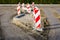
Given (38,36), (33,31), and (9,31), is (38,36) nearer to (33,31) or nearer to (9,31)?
(33,31)

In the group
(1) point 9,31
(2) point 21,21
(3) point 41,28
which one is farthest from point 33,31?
(2) point 21,21

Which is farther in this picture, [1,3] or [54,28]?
[1,3]

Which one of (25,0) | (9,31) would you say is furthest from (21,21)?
(25,0)

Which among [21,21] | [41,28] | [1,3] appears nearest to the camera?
[41,28]

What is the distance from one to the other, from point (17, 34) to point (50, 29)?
194 cm

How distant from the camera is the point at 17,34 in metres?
9.46

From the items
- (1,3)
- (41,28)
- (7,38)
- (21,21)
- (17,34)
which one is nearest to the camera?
(7,38)

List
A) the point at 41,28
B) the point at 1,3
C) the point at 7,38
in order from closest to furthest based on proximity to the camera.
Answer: the point at 7,38 → the point at 41,28 → the point at 1,3

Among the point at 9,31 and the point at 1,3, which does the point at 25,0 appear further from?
the point at 9,31

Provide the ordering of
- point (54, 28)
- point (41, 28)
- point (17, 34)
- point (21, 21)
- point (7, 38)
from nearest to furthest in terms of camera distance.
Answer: point (7, 38), point (17, 34), point (41, 28), point (54, 28), point (21, 21)

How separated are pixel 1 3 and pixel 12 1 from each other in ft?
3.87

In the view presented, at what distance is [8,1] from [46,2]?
3.99 meters

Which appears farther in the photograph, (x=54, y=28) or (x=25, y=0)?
(x=25, y=0)

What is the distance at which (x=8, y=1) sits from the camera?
22.1m
